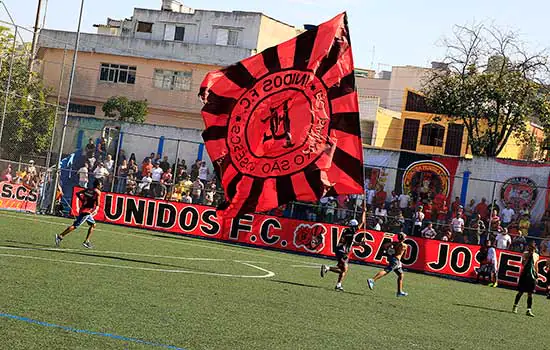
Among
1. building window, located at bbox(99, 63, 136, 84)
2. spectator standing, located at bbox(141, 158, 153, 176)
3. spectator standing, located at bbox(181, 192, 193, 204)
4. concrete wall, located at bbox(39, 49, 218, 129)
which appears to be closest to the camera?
spectator standing, located at bbox(181, 192, 193, 204)

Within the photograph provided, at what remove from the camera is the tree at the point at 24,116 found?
38.2m

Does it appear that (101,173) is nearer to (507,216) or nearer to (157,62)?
(507,216)

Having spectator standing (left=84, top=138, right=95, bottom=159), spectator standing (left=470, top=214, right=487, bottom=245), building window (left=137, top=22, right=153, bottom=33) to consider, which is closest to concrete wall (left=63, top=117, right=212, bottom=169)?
spectator standing (left=84, top=138, right=95, bottom=159)

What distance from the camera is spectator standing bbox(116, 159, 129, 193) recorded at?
120ft

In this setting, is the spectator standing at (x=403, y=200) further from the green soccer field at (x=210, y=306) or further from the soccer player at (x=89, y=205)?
the soccer player at (x=89, y=205)

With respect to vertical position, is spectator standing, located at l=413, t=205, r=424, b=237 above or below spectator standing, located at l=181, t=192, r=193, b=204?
above

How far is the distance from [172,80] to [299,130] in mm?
43695

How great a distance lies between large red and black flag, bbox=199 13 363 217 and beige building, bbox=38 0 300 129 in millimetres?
41038

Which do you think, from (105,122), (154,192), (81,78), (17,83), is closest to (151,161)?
(154,192)

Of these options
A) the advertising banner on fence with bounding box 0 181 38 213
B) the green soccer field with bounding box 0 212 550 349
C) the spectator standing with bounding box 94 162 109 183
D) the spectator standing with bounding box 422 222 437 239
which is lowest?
the green soccer field with bounding box 0 212 550 349

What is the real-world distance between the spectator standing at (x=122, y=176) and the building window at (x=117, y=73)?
2161 cm

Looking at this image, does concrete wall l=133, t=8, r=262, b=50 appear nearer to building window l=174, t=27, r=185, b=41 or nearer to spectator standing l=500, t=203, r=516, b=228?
building window l=174, t=27, r=185, b=41

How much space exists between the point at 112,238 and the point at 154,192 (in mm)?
9313

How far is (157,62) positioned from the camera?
193 ft
